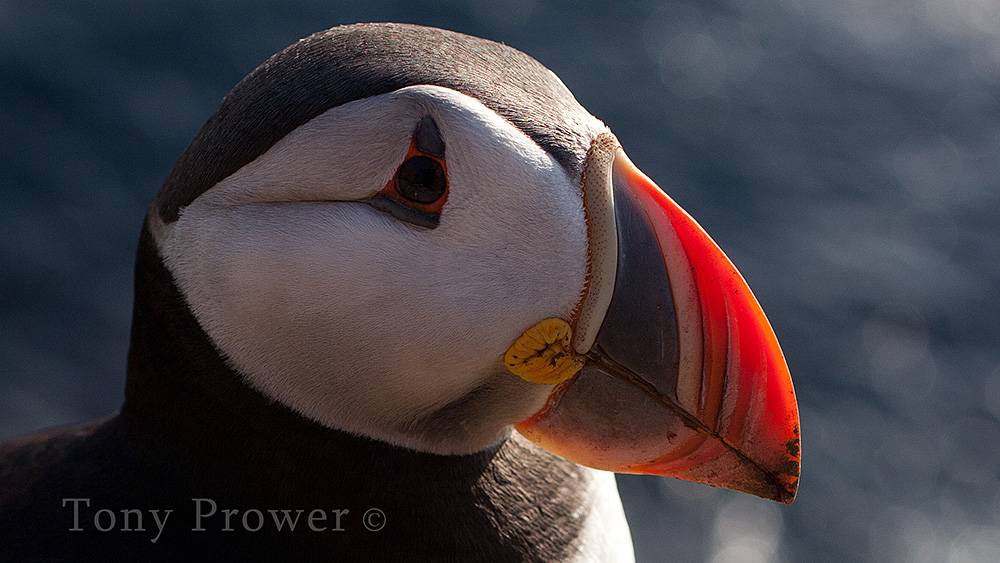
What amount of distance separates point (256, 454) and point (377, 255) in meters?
0.60

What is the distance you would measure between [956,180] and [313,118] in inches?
229

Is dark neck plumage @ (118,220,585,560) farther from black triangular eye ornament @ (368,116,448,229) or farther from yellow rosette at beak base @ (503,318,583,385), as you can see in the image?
black triangular eye ornament @ (368,116,448,229)

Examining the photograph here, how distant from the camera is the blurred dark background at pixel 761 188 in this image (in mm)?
5516

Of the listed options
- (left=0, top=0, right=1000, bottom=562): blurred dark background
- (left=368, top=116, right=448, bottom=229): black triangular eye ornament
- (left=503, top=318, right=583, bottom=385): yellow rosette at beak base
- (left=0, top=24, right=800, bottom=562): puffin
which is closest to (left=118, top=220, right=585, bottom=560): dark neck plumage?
(left=0, top=24, right=800, bottom=562): puffin

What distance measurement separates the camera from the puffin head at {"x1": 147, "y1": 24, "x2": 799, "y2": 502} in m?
2.29

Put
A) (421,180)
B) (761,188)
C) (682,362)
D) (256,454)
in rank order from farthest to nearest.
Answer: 1. (761,188)
2. (256,454)
3. (682,362)
4. (421,180)

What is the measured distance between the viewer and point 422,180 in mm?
2289

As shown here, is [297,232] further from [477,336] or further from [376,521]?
[376,521]

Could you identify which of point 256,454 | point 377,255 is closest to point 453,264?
point 377,255

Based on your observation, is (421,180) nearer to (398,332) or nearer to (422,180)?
(422,180)

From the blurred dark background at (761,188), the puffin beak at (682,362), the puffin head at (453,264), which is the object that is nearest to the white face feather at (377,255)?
the puffin head at (453,264)

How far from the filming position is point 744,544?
212 inches

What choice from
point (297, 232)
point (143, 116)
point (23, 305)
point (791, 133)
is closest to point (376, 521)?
point (297, 232)

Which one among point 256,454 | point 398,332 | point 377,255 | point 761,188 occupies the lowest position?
point 256,454
